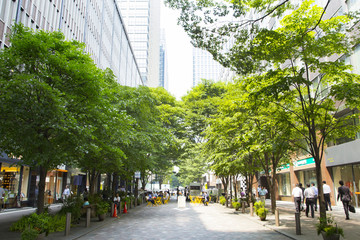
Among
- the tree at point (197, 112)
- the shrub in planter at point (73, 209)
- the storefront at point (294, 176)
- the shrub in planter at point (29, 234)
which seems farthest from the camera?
the tree at point (197, 112)

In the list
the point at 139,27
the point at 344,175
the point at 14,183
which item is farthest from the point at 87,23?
the point at 139,27

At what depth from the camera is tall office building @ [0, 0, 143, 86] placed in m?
20.6

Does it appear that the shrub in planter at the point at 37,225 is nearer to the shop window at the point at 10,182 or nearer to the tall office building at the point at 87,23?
the tall office building at the point at 87,23

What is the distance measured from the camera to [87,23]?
36938 millimetres

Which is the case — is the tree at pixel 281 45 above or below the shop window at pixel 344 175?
above

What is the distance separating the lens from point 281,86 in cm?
1084

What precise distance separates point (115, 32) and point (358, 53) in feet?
135

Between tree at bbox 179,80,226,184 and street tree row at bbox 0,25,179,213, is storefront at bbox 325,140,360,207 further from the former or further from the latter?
street tree row at bbox 0,25,179,213

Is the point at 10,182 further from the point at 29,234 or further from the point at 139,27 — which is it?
the point at 139,27

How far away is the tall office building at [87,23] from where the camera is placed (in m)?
20.6

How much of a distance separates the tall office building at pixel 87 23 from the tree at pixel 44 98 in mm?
4100

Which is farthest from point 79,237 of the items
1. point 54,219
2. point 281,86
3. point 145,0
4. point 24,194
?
point 145,0

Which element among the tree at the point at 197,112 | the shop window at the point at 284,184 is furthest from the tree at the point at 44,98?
the shop window at the point at 284,184

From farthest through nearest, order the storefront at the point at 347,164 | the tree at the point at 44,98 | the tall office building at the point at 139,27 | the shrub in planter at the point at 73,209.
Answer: the tall office building at the point at 139,27 < the storefront at the point at 347,164 < the shrub in planter at the point at 73,209 < the tree at the point at 44,98
